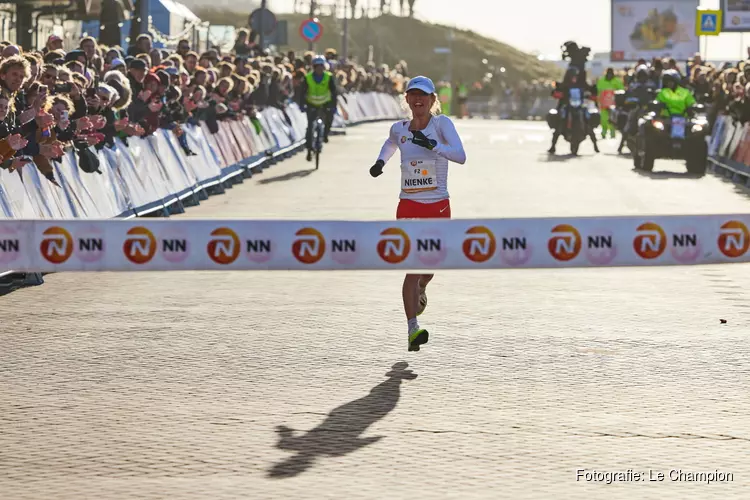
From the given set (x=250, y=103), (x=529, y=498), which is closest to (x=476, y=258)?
(x=529, y=498)

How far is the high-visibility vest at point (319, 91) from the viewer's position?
3020 cm

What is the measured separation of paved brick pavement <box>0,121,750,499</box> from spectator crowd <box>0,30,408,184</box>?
4.15 feet

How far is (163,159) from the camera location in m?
20.8

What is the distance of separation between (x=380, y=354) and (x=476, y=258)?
56.9 inches

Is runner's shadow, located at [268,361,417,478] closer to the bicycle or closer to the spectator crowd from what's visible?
the spectator crowd

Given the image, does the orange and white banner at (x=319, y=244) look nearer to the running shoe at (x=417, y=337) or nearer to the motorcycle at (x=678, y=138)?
the running shoe at (x=417, y=337)

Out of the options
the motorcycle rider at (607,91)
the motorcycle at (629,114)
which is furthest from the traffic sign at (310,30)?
the motorcycle at (629,114)

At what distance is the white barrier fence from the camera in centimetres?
1456

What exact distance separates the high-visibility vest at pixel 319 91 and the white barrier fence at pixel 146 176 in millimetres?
1109

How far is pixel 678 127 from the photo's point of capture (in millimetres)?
30109

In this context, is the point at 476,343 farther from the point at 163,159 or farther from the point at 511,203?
the point at 511,203

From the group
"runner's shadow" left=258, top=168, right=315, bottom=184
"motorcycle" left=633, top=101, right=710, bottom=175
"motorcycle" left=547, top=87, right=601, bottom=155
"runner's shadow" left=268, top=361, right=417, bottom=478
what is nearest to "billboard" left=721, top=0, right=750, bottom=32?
"motorcycle" left=547, top=87, right=601, bottom=155

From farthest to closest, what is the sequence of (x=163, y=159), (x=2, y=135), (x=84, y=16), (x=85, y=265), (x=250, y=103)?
(x=84, y=16) → (x=250, y=103) → (x=163, y=159) → (x=2, y=135) → (x=85, y=265)

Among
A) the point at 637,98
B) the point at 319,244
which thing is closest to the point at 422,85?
Answer: the point at 319,244
